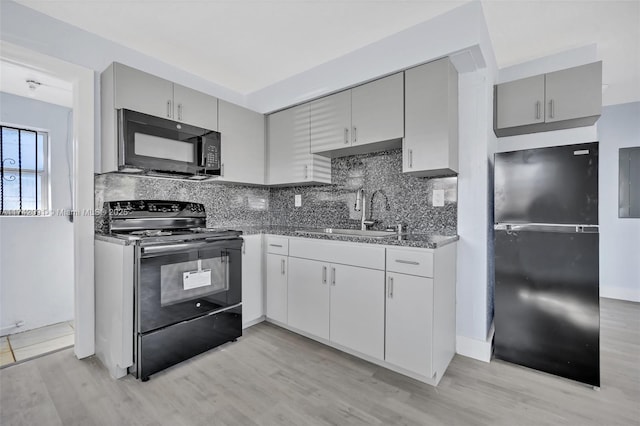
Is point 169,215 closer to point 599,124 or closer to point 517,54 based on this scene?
point 517,54

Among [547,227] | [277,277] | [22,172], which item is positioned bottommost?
[277,277]

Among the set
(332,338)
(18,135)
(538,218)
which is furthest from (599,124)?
(18,135)

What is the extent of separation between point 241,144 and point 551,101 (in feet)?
9.10

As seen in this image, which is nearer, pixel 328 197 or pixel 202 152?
pixel 202 152

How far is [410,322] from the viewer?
1.87m

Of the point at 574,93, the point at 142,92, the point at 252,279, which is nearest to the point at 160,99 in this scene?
the point at 142,92

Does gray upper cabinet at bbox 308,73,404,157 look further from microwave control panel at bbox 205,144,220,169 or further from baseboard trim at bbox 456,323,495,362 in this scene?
baseboard trim at bbox 456,323,495,362

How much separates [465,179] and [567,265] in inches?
33.4

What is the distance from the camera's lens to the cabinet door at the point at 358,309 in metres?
2.01

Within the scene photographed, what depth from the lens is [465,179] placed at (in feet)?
7.38

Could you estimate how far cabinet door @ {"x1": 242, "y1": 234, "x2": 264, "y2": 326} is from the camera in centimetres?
263

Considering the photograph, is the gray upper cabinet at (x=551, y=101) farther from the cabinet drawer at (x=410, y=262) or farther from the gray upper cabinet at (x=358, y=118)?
the cabinet drawer at (x=410, y=262)

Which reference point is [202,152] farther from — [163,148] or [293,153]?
[293,153]

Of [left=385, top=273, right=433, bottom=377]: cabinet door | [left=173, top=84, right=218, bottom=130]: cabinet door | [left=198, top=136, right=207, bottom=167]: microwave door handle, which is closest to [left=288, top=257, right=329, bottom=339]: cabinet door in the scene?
[left=385, top=273, right=433, bottom=377]: cabinet door
